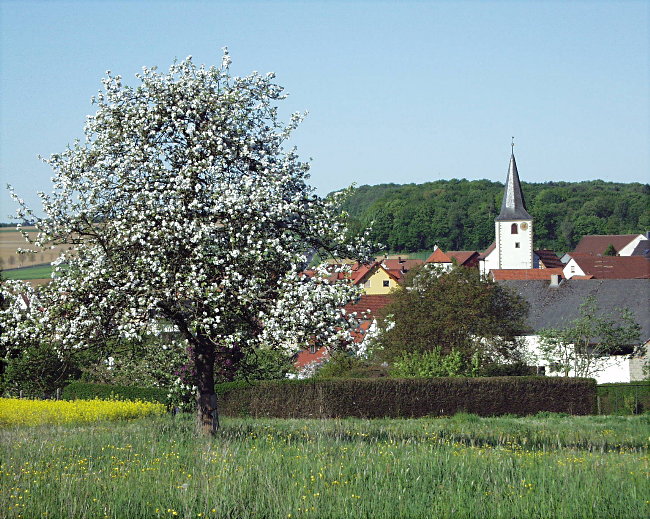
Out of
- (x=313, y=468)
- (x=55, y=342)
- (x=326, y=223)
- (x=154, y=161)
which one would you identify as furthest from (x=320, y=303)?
(x=55, y=342)

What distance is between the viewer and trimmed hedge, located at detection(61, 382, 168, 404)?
33844 millimetres

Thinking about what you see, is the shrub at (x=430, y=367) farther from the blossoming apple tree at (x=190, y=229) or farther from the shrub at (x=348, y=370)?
the blossoming apple tree at (x=190, y=229)

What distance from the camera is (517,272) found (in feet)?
419

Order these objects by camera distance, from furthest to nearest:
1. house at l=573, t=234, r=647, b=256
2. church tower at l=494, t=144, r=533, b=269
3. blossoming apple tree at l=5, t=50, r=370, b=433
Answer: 1. house at l=573, t=234, r=647, b=256
2. church tower at l=494, t=144, r=533, b=269
3. blossoming apple tree at l=5, t=50, r=370, b=433

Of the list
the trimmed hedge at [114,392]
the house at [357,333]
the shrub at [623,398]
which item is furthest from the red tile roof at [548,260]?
the trimmed hedge at [114,392]

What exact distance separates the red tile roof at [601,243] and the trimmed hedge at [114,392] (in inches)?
5677

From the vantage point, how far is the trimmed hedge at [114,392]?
3384cm

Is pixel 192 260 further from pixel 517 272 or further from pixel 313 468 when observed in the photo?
pixel 517 272

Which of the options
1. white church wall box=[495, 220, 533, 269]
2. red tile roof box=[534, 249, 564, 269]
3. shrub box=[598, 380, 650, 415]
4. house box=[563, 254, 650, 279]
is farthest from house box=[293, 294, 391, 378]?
red tile roof box=[534, 249, 564, 269]

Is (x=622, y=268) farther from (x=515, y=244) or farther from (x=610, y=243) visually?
(x=610, y=243)

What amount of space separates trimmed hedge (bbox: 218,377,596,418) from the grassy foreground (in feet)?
58.1

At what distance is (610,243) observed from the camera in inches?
6550

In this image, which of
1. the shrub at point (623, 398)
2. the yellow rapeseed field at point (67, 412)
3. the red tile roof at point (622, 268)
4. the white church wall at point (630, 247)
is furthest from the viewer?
the white church wall at point (630, 247)

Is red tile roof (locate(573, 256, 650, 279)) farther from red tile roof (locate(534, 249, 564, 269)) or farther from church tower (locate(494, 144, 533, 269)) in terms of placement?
red tile roof (locate(534, 249, 564, 269))
